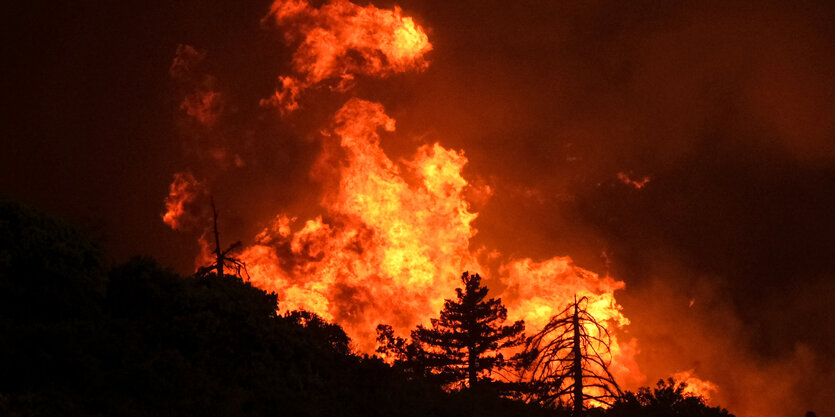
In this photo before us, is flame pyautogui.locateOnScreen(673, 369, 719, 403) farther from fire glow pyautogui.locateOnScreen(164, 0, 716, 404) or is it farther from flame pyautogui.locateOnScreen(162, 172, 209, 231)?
flame pyautogui.locateOnScreen(162, 172, 209, 231)

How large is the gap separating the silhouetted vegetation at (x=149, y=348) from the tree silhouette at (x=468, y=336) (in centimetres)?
1970

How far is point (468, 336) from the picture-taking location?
3772cm

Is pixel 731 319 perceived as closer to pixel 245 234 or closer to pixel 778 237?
pixel 778 237

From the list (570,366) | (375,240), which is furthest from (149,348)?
(375,240)

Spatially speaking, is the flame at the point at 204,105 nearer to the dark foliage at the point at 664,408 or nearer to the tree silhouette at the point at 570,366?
the tree silhouette at the point at 570,366

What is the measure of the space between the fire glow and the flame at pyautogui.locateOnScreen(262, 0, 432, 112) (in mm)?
208

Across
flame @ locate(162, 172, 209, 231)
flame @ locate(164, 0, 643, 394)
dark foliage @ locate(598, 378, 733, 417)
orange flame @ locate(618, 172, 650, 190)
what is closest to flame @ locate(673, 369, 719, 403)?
flame @ locate(164, 0, 643, 394)

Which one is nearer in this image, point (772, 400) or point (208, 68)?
point (772, 400)

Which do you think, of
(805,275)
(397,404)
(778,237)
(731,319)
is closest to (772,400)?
(731,319)

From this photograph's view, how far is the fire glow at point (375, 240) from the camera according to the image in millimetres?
70688

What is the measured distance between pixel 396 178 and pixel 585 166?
43290 mm

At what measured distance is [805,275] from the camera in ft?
335

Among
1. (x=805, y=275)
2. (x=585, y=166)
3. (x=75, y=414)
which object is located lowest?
(x=75, y=414)

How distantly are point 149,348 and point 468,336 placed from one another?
83.7 feet
